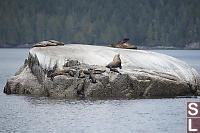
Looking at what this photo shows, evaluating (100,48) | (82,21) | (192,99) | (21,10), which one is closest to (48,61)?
(100,48)

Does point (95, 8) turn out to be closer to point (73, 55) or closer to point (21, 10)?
point (21, 10)

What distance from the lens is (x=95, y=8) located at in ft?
647

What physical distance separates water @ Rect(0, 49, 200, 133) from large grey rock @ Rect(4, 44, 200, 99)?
0.77 meters

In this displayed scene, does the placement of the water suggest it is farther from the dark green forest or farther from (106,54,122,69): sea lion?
the dark green forest

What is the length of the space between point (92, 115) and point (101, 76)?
3.73 metres

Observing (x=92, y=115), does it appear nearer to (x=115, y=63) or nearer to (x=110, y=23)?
(x=115, y=63)

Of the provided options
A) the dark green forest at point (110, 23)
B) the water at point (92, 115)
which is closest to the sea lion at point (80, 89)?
the water at point (92, 115)

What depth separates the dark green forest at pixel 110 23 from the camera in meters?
175

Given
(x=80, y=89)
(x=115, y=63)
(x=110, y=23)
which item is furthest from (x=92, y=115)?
(x=110, y=23)

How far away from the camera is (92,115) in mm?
20062

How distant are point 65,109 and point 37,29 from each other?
6612 inches

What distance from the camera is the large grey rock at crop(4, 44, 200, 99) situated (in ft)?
77.6

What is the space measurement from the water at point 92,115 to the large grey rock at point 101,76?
0.77 meters

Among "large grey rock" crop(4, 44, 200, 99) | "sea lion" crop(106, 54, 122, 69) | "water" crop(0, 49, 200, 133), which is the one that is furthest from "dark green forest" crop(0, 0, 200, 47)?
"water" crop(0, 49, 200, 133)
